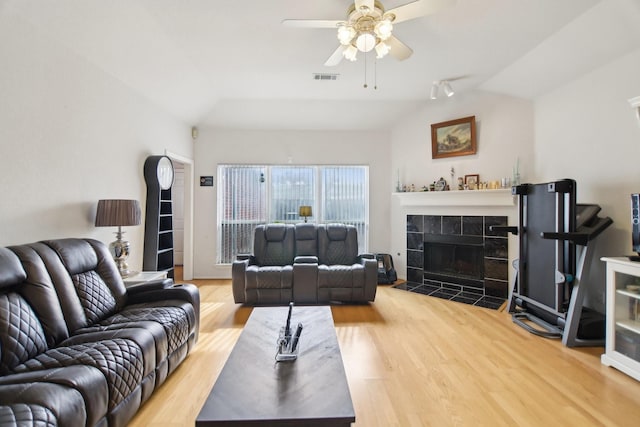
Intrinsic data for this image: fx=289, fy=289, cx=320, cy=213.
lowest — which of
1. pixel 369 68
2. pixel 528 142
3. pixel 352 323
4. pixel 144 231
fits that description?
pixel 352 323

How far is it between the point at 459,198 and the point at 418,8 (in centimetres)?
297

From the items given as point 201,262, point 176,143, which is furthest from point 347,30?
point 201,262

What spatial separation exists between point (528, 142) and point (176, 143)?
500 centimetres

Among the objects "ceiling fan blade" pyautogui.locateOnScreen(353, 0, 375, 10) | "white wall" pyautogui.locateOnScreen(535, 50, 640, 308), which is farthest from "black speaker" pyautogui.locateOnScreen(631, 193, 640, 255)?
"ceiling fan blade" pyautogui.locateOnScreen(353, 0, 375, 10)

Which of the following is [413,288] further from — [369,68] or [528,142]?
[369,68]

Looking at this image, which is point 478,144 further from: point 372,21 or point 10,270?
point 10,270

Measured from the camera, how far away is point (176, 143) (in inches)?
175

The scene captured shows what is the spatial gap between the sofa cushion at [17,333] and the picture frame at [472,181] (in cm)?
472

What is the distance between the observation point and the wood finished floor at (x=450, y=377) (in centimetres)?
178

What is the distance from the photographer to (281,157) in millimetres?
5211

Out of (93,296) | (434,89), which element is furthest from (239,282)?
(434,89)

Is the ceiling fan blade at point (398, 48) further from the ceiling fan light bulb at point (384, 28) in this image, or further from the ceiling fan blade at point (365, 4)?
the ceiling fan blade at point (365, 4)

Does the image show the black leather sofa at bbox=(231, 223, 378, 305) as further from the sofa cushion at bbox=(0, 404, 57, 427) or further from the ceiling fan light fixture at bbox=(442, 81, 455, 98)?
the sofa cushion at bbox=(0, 404, 57, 427)

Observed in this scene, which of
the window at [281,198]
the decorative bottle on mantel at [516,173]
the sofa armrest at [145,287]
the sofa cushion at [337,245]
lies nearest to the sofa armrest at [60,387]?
the sofa armrest at [145,287]
